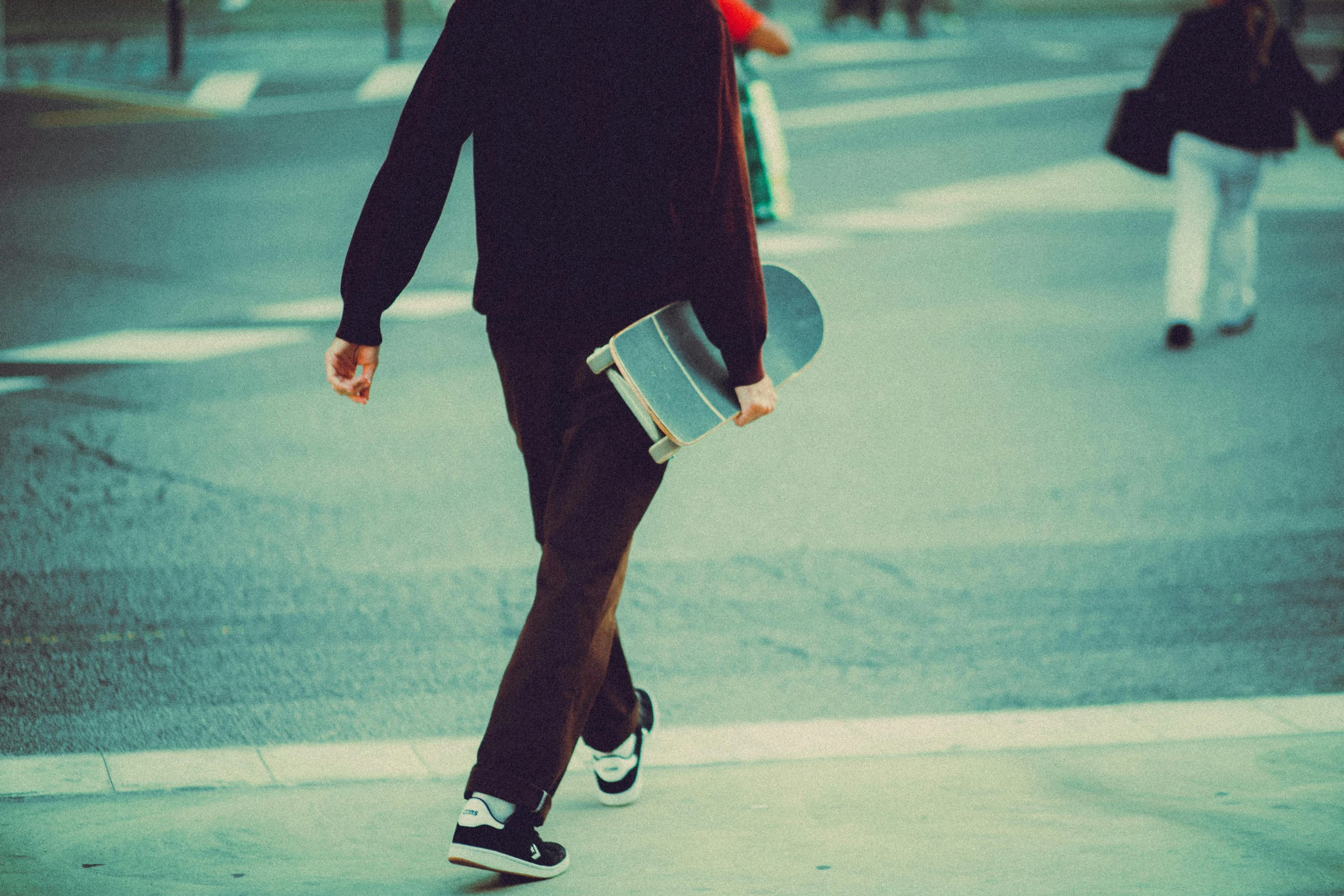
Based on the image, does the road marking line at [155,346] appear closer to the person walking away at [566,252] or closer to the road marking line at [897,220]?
the road marking line at [897,220]

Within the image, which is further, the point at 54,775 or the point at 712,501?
the point at 712,501

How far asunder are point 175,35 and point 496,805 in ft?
51.9

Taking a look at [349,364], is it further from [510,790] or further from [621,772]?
[621,772]

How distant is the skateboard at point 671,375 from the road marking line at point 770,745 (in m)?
1.03

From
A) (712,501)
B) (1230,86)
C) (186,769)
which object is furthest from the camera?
(1230,86)

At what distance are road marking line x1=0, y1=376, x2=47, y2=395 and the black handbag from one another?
16.5 ft

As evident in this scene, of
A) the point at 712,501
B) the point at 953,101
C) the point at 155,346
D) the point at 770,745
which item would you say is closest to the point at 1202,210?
the point at 712,501

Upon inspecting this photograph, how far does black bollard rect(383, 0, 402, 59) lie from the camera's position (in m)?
18.9

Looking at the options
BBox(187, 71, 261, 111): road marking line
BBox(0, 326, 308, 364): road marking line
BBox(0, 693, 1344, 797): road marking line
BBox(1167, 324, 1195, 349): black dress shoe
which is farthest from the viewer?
BBox(187, 71, 261, 111): road marking line

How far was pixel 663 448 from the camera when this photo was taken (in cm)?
275

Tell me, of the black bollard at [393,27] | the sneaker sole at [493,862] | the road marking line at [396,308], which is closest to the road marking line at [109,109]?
the black bollard at [393,27]

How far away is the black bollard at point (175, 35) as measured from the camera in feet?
55.0

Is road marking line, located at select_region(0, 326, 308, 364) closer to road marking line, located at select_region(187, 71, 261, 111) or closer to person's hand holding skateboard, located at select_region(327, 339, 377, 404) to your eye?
person's hand holding skateboard, located at select_region(327, 339, 377, 404)

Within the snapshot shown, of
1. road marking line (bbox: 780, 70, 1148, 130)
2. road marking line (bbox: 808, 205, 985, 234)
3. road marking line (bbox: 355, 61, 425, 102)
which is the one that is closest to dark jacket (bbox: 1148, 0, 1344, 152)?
road marking line (bbox: 808, 205, 985, 234)
